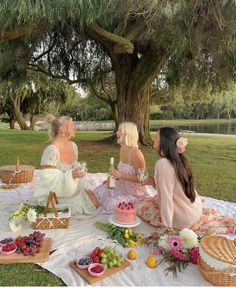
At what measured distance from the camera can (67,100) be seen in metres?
18.9

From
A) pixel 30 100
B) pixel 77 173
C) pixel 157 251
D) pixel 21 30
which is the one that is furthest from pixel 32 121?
pixel 157 251

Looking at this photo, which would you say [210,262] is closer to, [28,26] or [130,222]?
[130,222]

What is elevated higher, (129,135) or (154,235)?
(129,135)

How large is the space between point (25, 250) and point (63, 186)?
90 centimetres

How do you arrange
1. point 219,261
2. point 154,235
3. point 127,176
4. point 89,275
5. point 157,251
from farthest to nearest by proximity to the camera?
point 127,176
point 154,235
point 157,251
point 89,275
point 219,261

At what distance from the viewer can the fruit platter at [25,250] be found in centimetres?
241

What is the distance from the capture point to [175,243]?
8.05 feet

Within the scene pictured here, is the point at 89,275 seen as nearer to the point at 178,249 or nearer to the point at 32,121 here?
the point at 178,249

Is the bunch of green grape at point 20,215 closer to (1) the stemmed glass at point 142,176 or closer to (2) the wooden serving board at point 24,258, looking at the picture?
(2) the wooden serving board at point 24,258

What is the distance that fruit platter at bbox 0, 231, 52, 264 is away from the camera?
2.41 metres

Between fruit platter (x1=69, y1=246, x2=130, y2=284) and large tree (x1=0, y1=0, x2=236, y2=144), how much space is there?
302cm

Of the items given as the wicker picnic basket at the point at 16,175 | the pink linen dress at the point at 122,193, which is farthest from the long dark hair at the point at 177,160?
the wicker picnic basket at the point at 16,175

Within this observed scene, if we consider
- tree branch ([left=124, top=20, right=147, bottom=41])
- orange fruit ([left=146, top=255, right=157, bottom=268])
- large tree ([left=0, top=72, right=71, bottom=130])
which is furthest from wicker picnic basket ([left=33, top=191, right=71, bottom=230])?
large tree ([left=0, top=72, right=71, bottom=130])

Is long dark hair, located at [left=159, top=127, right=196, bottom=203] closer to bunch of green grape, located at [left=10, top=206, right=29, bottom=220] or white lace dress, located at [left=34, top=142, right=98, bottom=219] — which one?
white lace dress, located at [left=34, top=142, right=98, bottom=219]
